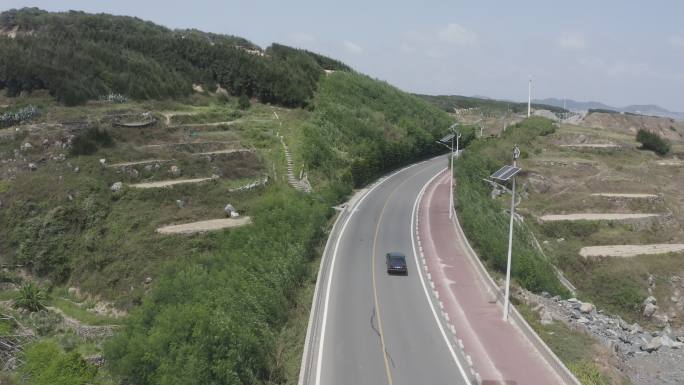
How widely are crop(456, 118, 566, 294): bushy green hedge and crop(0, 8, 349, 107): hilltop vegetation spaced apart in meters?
25.6

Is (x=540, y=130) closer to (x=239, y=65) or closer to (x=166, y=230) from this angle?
(x=239, y=65)

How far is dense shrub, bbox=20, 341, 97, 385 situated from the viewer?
20688 millimetres

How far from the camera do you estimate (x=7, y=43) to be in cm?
5512

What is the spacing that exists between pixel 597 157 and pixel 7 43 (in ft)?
232

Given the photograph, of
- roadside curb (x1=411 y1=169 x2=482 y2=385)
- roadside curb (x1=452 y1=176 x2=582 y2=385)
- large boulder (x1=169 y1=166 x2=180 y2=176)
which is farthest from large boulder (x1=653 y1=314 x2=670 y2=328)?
large boulder (x1=169 y1=166 x2=180 y2=176)

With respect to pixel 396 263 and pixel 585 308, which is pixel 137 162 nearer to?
pixel 396 263

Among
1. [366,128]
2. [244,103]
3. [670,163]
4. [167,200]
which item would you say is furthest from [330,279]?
[670,163]

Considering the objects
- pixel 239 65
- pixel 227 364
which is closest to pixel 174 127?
pixel 239 65

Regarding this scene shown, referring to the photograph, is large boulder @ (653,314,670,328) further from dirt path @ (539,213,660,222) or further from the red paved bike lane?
dirt path @ (539,213,660,222)

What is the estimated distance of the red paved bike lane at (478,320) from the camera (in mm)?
19562

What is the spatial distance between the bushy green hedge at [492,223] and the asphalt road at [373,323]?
473 centimetres

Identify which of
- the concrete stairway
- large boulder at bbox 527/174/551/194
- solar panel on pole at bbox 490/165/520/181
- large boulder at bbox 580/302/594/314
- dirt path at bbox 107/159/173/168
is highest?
solar panel on pole at bbox 490/165/520/181

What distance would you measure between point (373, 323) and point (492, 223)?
19.3 m

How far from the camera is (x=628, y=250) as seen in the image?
135 feet
